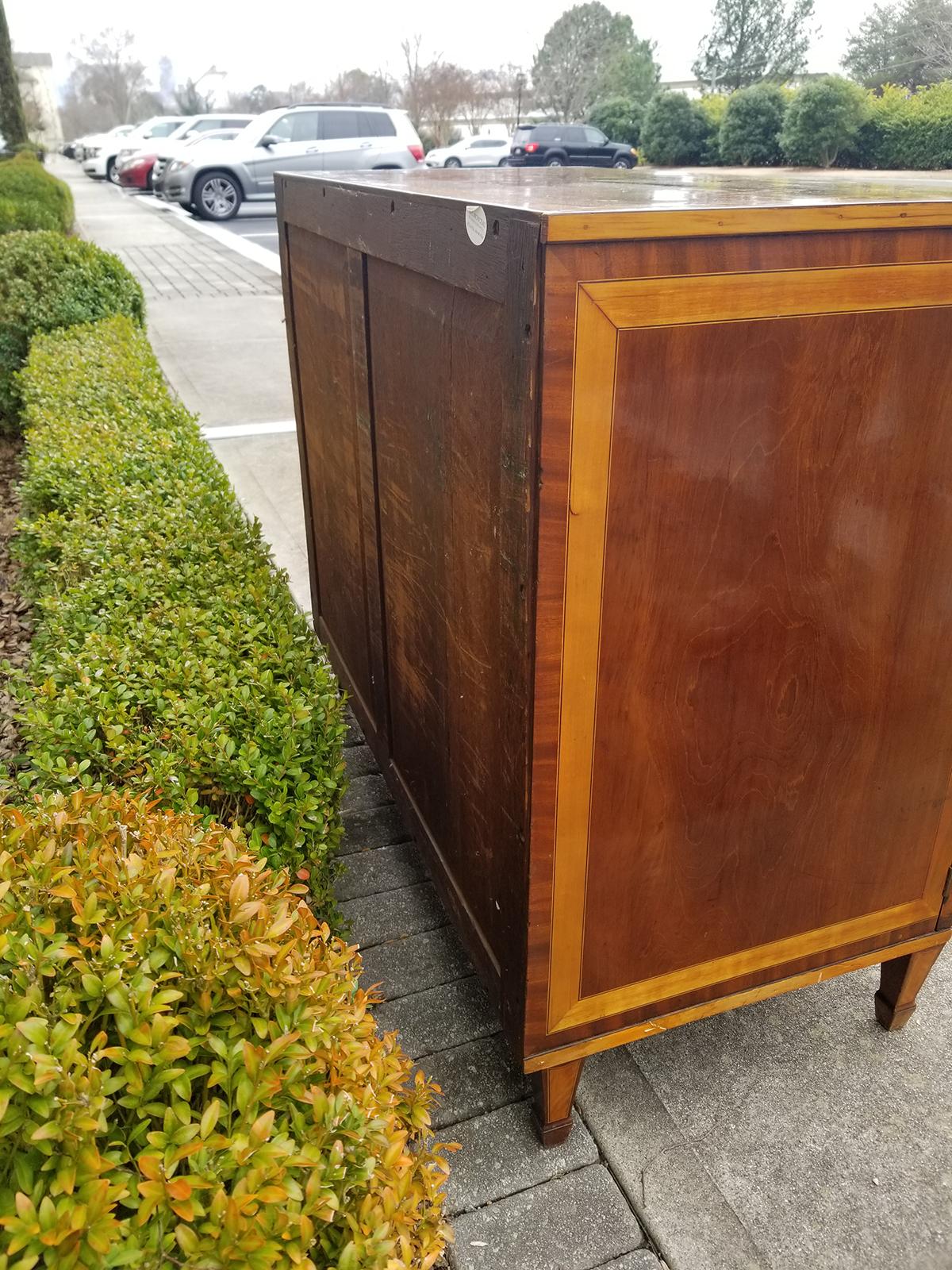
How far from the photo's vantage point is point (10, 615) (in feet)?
13.8

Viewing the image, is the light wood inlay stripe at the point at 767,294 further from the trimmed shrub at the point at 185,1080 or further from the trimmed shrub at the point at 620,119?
the trimmed shrub at the point at 620,119

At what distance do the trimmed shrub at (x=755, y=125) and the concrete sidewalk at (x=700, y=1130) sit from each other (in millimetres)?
19651

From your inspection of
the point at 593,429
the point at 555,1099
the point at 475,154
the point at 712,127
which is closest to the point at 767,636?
the point at 593,429

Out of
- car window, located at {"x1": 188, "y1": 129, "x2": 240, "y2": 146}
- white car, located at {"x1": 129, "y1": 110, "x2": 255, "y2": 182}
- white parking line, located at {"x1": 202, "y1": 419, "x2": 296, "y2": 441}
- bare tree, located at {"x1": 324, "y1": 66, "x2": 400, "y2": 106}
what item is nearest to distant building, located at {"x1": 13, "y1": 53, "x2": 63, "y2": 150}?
bare tree, located at {"x1": 324, "y1": 66, "x2": 400, "y2": 106}

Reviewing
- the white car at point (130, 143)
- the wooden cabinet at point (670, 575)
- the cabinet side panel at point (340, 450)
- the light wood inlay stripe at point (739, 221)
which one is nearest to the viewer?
the light wood inlay stripe at point (739, 221)

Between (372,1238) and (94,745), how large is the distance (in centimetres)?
118

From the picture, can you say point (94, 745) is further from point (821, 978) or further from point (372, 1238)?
point (821, 978)

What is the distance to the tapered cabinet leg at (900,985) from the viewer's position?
2.12 metres

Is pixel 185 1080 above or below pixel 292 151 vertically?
below

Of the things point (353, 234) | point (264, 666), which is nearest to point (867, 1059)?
point (264, 666)

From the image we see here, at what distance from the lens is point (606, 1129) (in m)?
1.99

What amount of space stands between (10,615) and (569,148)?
81.5 ft

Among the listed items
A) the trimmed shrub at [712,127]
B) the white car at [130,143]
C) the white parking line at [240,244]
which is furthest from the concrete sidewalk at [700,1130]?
the white car at [130,143]

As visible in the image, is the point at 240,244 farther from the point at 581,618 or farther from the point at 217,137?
the point at 581,618
